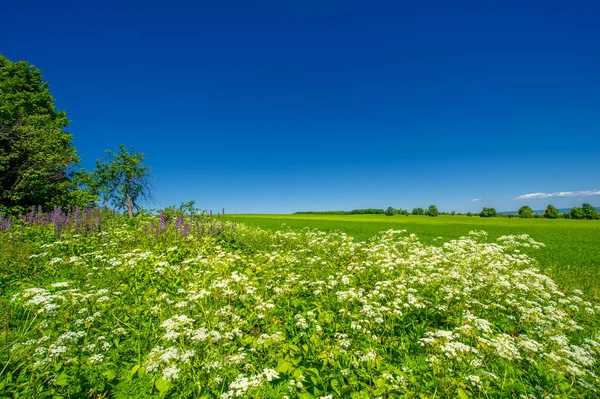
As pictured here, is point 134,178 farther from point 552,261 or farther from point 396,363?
point 552,261

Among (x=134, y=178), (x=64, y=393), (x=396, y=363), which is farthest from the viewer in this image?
(x=134, y=178)

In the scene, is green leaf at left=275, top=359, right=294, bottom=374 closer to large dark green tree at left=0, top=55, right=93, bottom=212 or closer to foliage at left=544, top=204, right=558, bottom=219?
large dark green tree at left=0, top=55, right=93, bottom=212

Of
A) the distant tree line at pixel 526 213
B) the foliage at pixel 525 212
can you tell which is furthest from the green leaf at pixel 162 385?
the foliage at pixel 525 212

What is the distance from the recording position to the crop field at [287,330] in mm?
2916

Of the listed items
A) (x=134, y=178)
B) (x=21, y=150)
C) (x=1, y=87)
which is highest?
(x=1, y=87)

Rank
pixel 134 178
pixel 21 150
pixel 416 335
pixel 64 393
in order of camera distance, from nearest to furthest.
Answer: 1. pixel 64 393
2. pixel 416 335
3. pixel 21 150
4. pixel 134 178

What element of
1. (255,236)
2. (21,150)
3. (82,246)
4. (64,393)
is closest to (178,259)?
(82,246)

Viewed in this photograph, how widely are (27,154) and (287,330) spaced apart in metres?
25.2

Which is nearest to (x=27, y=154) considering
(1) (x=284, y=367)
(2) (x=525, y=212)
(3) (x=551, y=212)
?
(1) (x=284, y=367)

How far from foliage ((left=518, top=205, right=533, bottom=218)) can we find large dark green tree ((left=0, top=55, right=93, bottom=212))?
93.5m

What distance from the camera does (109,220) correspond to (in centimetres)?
1303

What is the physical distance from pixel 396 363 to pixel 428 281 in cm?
245

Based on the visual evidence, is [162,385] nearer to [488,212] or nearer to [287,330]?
[287,330]

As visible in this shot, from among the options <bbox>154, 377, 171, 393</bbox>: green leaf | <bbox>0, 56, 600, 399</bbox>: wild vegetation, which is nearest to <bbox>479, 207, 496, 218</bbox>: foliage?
<bbox>0, 56, 600, 399</bbox>: wild vegetation
